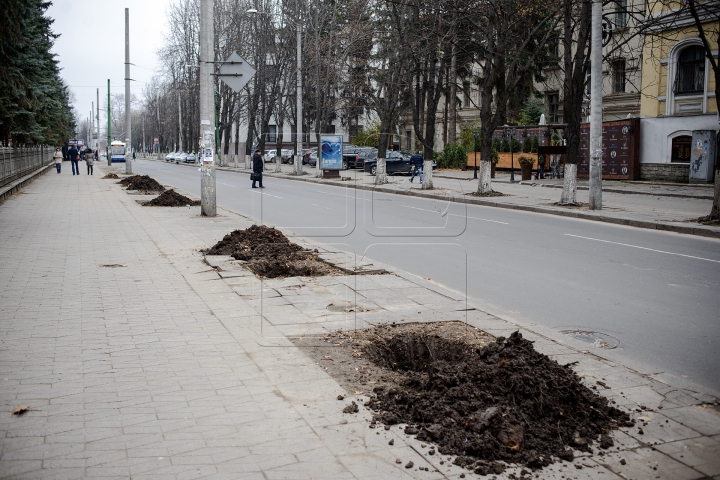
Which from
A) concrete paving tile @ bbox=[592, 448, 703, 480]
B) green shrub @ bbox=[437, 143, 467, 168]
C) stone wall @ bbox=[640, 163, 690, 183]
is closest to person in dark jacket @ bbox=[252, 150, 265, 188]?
stone wall @ bbox=[640, 163, 690, 183]

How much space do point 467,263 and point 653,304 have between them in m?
3.30

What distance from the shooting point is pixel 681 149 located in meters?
29.8

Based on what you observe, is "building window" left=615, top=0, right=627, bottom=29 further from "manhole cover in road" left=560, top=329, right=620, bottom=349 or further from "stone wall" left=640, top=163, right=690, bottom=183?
"manhole cover in road" left=560, top=329, right=620, bottom=349

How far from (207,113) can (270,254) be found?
729 cm

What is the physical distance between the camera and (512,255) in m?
11.4

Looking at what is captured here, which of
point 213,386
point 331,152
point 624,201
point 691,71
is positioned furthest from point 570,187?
point 331,152

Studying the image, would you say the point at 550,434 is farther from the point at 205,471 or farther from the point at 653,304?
the point at 653,304

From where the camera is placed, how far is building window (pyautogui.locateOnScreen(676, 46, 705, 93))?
29688mm

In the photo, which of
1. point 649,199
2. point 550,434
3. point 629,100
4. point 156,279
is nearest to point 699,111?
point 649,199

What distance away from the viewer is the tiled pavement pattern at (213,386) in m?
3.71

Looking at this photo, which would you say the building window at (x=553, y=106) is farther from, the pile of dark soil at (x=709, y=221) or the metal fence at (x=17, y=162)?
the pile of dark soil at (x=709, y=221)

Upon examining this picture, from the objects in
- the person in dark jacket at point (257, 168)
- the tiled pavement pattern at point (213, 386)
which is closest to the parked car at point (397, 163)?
the person in dark jacket at point (257, 168)

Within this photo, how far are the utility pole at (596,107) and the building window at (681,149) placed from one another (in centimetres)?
1278

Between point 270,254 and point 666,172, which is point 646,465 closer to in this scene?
point 270,254
